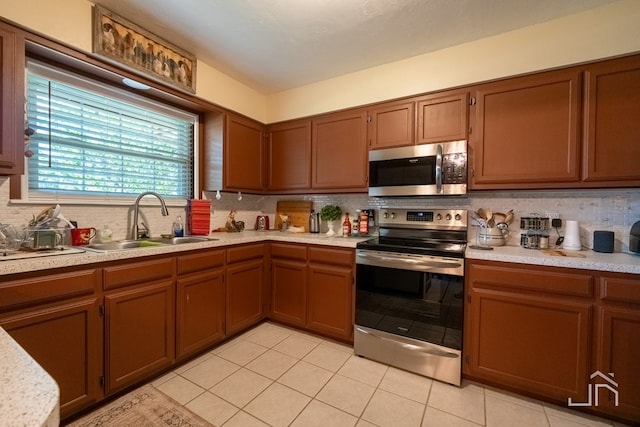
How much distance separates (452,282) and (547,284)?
511 mm

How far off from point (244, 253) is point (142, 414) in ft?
4.09

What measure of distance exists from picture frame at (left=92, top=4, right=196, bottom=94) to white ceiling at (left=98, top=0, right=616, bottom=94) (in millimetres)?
62

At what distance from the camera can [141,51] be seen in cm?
202

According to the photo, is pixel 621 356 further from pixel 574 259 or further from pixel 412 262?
pixel 412 262

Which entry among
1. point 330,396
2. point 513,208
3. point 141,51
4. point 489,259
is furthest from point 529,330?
point 141,51

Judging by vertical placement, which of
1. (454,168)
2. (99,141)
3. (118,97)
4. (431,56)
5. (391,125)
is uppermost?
(431,56)

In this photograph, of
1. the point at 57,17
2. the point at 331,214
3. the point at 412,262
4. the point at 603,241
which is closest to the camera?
the point at 57,17

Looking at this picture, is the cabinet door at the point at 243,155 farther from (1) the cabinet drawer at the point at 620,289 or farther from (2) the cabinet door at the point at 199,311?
(1) the cabinet drawer at the point at 620,289

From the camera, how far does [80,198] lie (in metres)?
1.99

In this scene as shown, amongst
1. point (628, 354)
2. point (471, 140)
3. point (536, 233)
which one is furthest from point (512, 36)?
point (628, 354)

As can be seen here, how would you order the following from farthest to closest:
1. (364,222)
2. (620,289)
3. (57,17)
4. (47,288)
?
(364,222), (57,17), (620,289), (47,288)

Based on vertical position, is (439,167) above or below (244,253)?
above

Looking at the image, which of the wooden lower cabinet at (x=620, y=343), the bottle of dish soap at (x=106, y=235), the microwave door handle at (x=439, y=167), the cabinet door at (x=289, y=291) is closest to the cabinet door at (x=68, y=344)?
the bottle of dish soap at (x=106, y=235)

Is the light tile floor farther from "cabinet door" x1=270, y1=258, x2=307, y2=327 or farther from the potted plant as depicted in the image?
the potted plant
